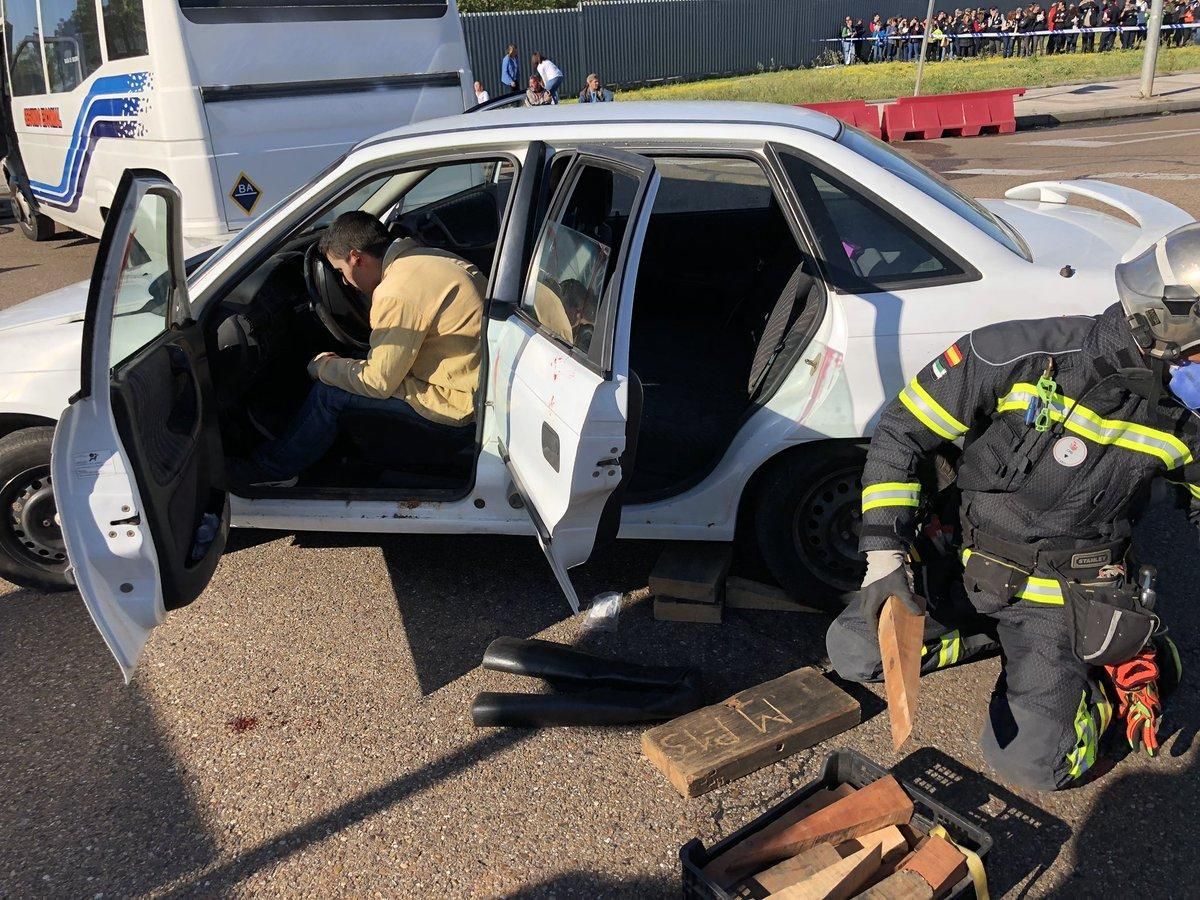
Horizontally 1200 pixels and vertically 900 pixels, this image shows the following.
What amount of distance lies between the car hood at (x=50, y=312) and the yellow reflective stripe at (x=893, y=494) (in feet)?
8.99

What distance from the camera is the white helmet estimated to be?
2.33m

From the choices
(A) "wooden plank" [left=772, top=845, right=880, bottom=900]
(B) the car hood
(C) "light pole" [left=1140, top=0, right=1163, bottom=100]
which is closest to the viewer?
(A) "wooden plank" [left=772, top=845, right=880, bottom=900]

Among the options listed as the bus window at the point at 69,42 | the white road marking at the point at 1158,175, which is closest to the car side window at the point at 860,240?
the bus window at the point at 69,42

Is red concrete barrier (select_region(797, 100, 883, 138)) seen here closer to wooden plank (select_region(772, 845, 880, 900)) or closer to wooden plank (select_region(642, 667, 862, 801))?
wooden plank (select_region(642, 667, 862, 801))

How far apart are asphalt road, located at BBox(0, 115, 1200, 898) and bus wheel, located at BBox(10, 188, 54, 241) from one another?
7.93 metres

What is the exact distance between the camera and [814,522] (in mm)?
3361

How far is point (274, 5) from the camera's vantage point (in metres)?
6.35

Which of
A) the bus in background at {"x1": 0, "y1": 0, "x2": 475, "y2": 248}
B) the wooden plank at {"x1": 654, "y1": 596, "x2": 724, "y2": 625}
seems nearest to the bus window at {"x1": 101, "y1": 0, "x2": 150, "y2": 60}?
the bus in background at {"x1": 0, "y1": 0, "x2": 475, "y2": 248}

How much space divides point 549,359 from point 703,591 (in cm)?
106

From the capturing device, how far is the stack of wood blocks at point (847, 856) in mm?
2162

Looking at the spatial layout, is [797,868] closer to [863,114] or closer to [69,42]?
[69,42]

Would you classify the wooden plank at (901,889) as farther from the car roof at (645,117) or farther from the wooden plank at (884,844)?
the car roof at (645,117)

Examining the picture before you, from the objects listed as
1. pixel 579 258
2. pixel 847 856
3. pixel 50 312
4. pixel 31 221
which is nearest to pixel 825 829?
pixel 847 856

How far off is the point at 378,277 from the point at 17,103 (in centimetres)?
699
